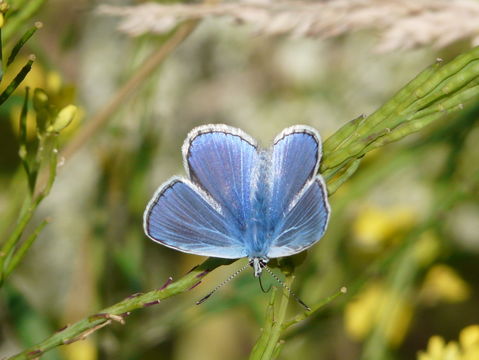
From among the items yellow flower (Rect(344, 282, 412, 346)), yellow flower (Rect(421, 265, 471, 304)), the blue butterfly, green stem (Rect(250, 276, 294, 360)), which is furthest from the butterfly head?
yellow flower (Rect(421, 265, 471, 304))

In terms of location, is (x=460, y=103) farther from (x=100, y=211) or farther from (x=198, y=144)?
(x=100, y=211)

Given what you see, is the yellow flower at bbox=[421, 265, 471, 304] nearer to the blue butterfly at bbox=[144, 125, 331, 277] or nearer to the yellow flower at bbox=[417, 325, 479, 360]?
the yellow flower at bbox=[417, 325, 479, 360]

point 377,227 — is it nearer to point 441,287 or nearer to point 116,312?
point 441,287

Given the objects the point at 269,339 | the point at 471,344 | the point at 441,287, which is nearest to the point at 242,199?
the point at 269,339

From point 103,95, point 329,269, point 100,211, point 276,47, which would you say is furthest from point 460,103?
point 276,47

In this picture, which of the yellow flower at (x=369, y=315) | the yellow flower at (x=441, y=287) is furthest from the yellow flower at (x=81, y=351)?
the yellow flower at (x=441, y=287)

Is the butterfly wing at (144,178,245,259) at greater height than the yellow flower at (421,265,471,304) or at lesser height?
greater
